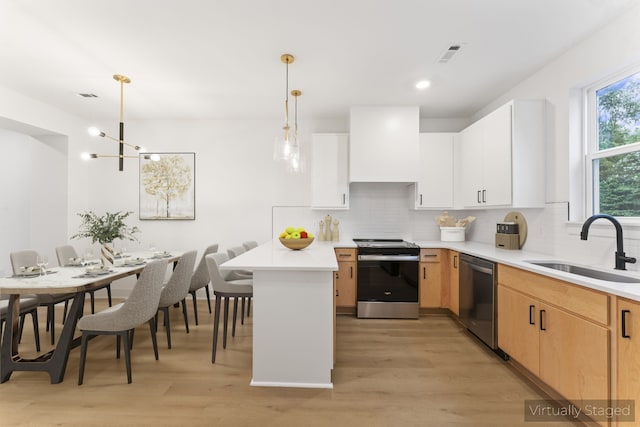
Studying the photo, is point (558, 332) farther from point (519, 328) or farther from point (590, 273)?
point (590, 273)

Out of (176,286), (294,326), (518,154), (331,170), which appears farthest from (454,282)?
(176,286)

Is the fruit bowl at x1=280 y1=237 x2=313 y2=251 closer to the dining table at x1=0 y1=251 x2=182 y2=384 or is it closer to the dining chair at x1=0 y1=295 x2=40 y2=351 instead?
the dining table at x1=0 y1=251 x2=182 y2=384

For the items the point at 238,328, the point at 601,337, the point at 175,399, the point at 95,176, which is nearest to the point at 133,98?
the point at 95,176

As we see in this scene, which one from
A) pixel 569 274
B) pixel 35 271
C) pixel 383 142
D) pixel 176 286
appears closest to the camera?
pixel 569 274

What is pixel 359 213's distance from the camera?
4.63 m

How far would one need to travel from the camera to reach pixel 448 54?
9.20ft

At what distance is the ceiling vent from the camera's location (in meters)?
2.69

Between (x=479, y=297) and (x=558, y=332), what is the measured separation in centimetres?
101

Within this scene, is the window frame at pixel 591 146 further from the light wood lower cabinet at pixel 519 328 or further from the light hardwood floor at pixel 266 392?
the light hardwood floor at pixel 266 392

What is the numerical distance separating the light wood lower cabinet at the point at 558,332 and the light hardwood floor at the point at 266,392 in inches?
10.0

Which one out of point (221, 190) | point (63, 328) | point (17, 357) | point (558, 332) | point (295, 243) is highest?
point (221, 190)

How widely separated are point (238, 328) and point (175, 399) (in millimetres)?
1318

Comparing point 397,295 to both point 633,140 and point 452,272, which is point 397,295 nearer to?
point 452,272

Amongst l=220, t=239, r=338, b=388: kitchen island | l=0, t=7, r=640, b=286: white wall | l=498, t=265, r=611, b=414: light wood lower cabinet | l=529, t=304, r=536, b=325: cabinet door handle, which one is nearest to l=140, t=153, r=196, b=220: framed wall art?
l=0, t=7, r=640, b=286: white wall
